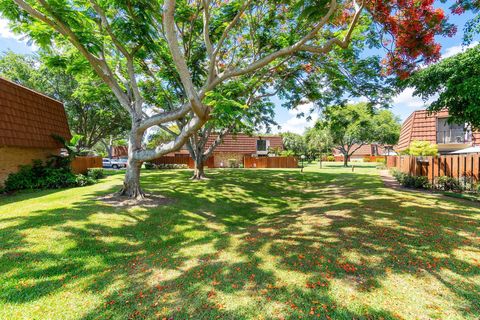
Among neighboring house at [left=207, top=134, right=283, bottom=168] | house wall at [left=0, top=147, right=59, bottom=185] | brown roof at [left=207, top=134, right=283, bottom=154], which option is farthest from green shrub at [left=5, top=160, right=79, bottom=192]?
brown roof at [left=207, top=134, right=283, bottom=154]

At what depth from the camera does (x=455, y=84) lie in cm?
734

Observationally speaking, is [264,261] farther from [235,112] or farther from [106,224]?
[106,224]

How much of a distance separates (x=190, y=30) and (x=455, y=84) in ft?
35.4

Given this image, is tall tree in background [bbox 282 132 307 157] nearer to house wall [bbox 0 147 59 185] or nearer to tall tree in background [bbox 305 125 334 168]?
tall tree in background [bbox 305 125 334 168]

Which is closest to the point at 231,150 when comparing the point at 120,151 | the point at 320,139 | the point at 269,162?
the point at 269,162

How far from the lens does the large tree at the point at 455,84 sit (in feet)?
22.6

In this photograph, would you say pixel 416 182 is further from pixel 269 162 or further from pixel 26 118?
pixel 269 162

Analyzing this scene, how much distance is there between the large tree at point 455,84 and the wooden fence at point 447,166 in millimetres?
3489

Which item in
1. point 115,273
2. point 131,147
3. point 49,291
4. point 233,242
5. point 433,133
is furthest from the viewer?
point 433,133

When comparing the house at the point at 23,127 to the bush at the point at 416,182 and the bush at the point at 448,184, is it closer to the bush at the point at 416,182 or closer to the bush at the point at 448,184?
the bush at the point at 416,182

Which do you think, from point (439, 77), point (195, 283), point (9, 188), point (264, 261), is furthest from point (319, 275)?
point (9, 188)

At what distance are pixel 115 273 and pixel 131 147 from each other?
5563 mm

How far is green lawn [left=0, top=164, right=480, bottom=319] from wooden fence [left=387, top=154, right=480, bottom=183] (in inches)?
181

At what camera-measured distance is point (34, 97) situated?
38.6 feet
